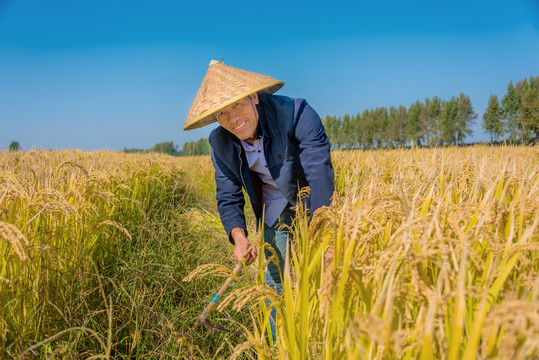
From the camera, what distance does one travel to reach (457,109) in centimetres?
5650

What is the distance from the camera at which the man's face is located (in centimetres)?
192

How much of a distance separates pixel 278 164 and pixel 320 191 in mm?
435

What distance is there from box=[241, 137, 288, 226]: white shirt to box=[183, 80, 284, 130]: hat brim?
1.01 ft

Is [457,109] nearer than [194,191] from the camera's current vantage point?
No

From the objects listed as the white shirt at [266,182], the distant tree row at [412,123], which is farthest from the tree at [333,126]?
the white shirt at [266,182]

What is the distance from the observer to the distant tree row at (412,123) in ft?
183

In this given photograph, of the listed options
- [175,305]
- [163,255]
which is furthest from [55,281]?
[163,255]

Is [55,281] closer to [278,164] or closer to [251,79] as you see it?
[278,164]

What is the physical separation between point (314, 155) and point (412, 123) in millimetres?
66384

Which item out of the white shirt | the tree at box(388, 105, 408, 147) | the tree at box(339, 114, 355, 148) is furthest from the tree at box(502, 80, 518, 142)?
the white shirt

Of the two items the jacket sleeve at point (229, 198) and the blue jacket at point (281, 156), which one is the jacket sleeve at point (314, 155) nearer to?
the blue jacket at point (281, 156)

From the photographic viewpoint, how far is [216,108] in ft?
5.72

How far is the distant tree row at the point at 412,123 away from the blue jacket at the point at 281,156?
48119 millimetres

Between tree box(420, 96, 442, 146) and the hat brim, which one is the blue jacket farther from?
tree box(420, 96, 442, 146)
